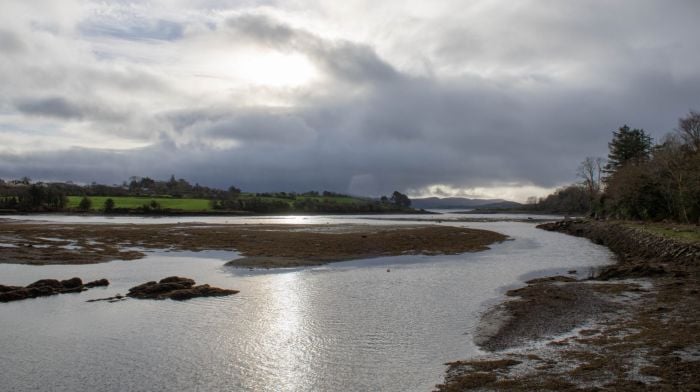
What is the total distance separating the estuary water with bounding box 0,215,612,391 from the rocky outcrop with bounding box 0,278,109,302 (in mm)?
808

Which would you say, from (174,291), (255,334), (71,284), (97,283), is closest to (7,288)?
(71,284)

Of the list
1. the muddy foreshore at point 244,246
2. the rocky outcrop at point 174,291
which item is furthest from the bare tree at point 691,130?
the rocky outcrop at point 174,291

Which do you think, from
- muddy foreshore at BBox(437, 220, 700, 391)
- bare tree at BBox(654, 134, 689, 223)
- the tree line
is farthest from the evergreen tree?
muddy foreshore at BBox(437, 220, 700, 391)

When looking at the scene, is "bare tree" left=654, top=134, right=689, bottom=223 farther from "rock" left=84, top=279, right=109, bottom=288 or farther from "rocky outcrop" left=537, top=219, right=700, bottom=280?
"rock" left=84, top=279, right=109, bottom=288

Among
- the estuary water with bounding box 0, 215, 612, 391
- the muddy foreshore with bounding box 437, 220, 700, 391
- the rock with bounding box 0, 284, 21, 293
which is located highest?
the muddy foreshore with bounding box 437, 220, 700, 391

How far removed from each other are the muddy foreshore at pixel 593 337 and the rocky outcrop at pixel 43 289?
1926cm

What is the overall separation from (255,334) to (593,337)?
1072 cm

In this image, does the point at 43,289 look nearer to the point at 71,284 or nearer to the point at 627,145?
the point at 71,284

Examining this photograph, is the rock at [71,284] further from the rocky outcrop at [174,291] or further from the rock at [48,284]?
the rocky outcrop at [174,291]

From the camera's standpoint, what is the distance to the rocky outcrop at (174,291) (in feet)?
72.1

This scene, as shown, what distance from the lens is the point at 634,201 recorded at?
65312 mm

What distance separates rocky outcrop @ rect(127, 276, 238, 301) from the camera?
72.1 feet

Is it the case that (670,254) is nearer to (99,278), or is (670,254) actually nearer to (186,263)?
(186,263)

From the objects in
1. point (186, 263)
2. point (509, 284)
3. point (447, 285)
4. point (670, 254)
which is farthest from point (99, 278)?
point (670, 254)
